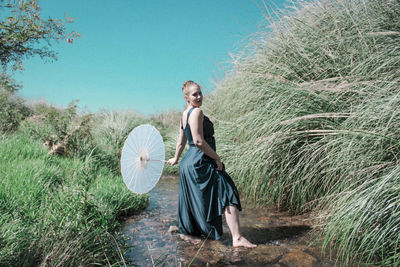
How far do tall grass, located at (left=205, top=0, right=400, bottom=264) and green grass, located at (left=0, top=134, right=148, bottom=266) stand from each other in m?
1.93

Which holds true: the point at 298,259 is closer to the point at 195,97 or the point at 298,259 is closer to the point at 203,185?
the point at 203,185

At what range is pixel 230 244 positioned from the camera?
3.07 meters

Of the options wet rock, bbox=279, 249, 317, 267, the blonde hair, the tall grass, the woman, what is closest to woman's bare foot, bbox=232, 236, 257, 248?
the woman

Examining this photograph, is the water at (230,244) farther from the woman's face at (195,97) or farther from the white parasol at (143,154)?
the woman's face at (195,97)

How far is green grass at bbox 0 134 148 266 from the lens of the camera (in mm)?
1957

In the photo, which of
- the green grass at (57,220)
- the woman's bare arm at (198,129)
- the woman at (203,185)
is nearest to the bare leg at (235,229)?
the woman at (203,185)

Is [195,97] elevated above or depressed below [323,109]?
above

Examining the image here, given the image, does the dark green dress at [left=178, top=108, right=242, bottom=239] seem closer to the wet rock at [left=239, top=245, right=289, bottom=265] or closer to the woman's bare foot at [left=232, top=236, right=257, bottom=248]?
the woman's bare foot at [left=232, top=236, right=257, bottom=248]

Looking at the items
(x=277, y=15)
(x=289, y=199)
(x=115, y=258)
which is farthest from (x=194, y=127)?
(x=277, y=15)

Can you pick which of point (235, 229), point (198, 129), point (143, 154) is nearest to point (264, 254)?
point (235, 229)

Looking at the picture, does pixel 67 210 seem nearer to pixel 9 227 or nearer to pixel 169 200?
pixel 9 227

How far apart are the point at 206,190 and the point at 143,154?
85cm

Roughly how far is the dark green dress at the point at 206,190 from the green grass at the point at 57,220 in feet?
3.02

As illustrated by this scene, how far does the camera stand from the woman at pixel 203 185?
297 cm
